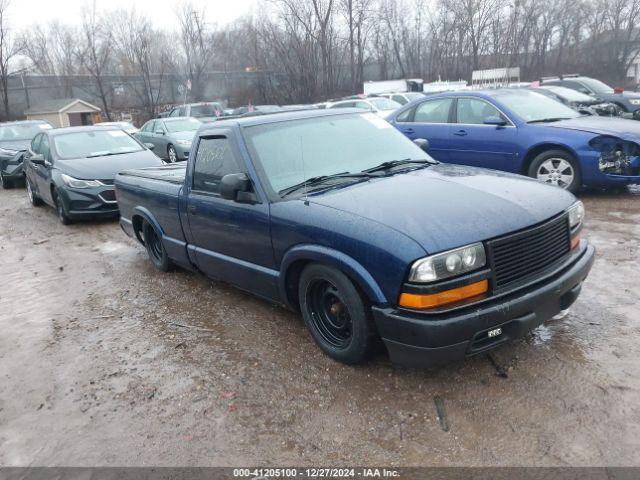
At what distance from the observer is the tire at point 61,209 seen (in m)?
8.51

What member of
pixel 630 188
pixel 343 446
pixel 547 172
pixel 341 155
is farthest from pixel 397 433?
pixel 630 188

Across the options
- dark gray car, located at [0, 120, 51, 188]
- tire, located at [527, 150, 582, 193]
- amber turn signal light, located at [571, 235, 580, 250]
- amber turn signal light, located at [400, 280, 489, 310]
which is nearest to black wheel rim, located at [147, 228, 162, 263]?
amber turn signal light, located at [400, 280, 489, 310]

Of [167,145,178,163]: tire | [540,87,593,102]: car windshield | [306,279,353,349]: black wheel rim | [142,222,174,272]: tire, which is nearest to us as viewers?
[306,279,353,349]: black wheel rim

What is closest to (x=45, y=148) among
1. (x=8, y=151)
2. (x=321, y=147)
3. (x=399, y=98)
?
(x=8, y=151)

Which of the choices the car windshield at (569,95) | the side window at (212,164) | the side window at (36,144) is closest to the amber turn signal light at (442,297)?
the side window at (212,164)

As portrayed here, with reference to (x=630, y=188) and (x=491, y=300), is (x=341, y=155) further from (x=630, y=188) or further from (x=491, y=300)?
(x=630, y=188)

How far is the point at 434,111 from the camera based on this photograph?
28.2ft

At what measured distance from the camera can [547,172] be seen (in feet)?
24.2

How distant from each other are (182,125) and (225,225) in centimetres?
1293

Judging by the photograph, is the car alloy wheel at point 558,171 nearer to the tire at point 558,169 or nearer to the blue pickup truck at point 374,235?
the tire at point 558,169

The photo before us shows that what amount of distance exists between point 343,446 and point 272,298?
147cm

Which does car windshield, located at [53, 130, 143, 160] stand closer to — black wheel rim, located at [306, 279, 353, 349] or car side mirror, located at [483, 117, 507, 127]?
car side mirror, located at [483, 117, 507, 127]

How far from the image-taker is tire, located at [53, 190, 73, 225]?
8.51 meters

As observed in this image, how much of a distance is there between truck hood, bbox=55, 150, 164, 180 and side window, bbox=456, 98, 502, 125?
206 inches
